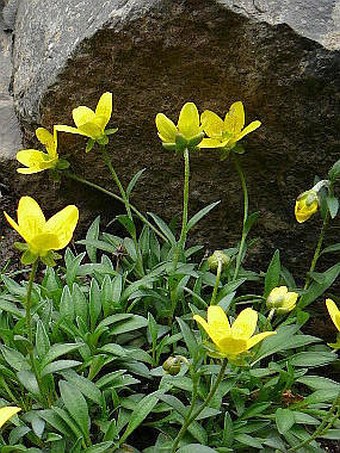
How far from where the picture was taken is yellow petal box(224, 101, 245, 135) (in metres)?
1.54

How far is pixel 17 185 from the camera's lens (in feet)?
6.81

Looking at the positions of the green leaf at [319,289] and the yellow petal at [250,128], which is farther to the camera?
the green leaf at [319,289]

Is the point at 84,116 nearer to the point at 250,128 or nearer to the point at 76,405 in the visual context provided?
the point at 250,128

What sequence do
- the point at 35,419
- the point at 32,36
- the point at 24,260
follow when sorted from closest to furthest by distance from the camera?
the point at 24,260
the point at 35,419
the point at 32,36

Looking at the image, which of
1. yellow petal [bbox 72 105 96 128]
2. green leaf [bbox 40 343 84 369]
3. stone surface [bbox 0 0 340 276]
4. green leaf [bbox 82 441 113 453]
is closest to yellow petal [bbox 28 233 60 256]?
green leaf [bbox 40 343 84 369]

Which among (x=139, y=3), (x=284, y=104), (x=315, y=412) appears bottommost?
(x=315, y=412)

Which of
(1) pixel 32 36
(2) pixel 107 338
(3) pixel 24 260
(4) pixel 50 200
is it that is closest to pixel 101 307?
(2) pixel 107 338

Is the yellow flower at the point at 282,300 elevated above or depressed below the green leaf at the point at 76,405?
above

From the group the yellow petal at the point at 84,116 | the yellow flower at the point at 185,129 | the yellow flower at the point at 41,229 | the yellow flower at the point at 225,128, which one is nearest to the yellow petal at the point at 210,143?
the yellow flower at the point at 225,128

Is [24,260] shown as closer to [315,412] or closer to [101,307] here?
[101,307]

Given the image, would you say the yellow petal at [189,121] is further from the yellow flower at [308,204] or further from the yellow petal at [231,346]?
the yellow petal at [231,346]

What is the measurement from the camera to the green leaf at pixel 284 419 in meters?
1.31

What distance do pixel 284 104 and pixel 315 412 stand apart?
0.68m

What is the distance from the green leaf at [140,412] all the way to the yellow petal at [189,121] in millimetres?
502
